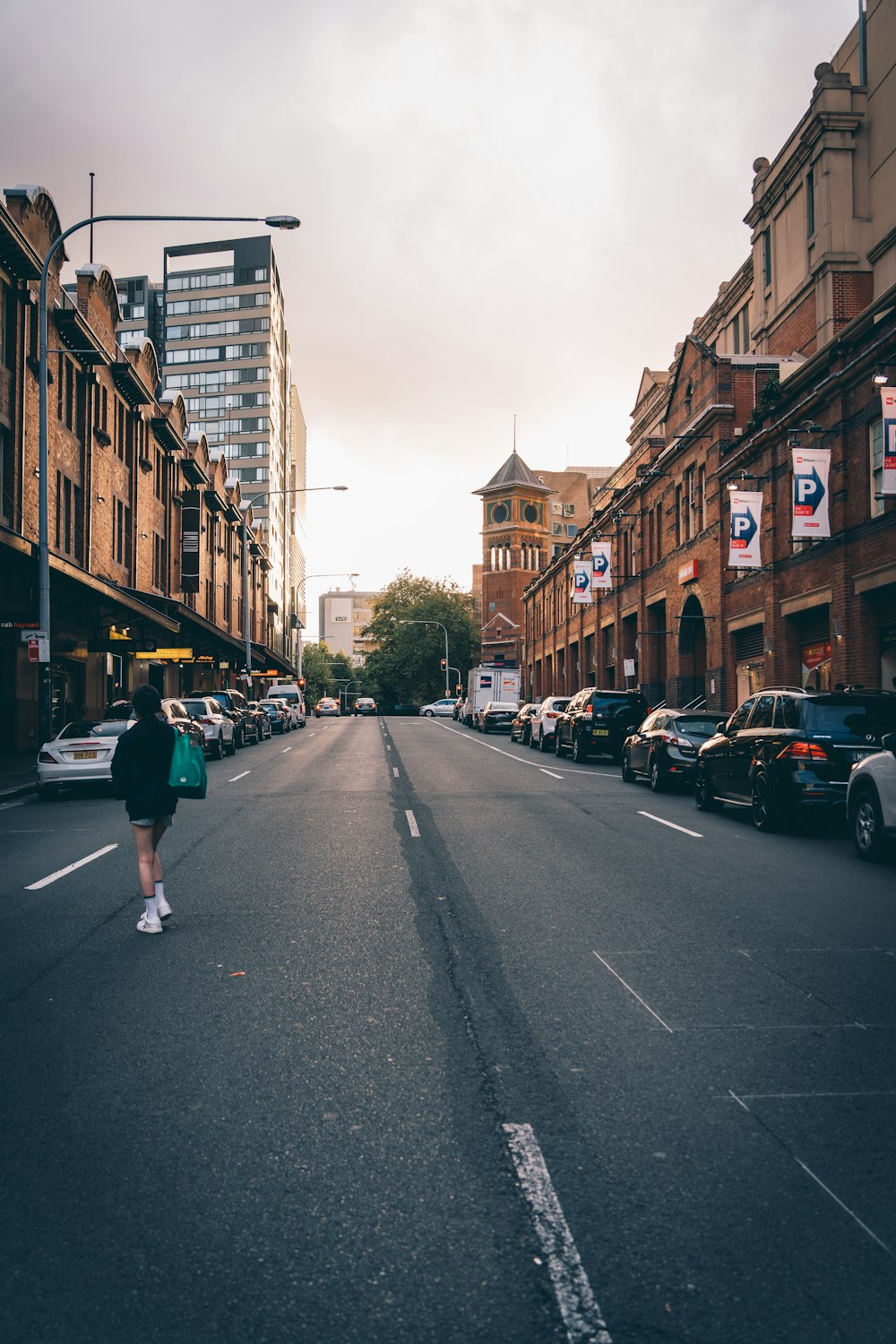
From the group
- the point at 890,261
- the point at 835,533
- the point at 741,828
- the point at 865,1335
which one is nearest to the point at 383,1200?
the point at 865,1335

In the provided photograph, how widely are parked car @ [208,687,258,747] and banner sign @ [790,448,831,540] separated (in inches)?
668

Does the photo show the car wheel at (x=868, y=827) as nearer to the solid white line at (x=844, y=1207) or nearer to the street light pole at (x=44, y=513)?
the solid white line at (x=844, y=1207)

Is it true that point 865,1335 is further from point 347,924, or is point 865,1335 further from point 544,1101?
point 347,924

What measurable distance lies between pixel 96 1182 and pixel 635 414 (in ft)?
200

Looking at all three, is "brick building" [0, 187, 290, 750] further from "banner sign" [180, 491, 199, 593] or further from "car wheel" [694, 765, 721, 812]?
"car wheel" [694, 765, 721, 812]

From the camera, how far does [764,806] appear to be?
14125 mm

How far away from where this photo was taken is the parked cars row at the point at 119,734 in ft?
60.5

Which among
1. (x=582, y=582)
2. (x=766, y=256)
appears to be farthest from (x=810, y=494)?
(x=582, y=582)

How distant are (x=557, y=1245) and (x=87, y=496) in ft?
110

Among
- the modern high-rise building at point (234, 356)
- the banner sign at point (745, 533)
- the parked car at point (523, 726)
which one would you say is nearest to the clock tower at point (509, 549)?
the modern high-rise building at point (234, 356)

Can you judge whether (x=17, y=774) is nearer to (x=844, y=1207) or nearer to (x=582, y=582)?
(x=844, y=1207)

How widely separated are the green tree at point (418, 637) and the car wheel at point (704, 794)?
86184 mm

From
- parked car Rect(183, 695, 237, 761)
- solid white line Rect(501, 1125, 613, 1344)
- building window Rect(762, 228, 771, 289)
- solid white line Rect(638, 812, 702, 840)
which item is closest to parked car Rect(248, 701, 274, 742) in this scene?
parked car Rect(183, 695, 237, 761)

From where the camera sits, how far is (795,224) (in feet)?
121
